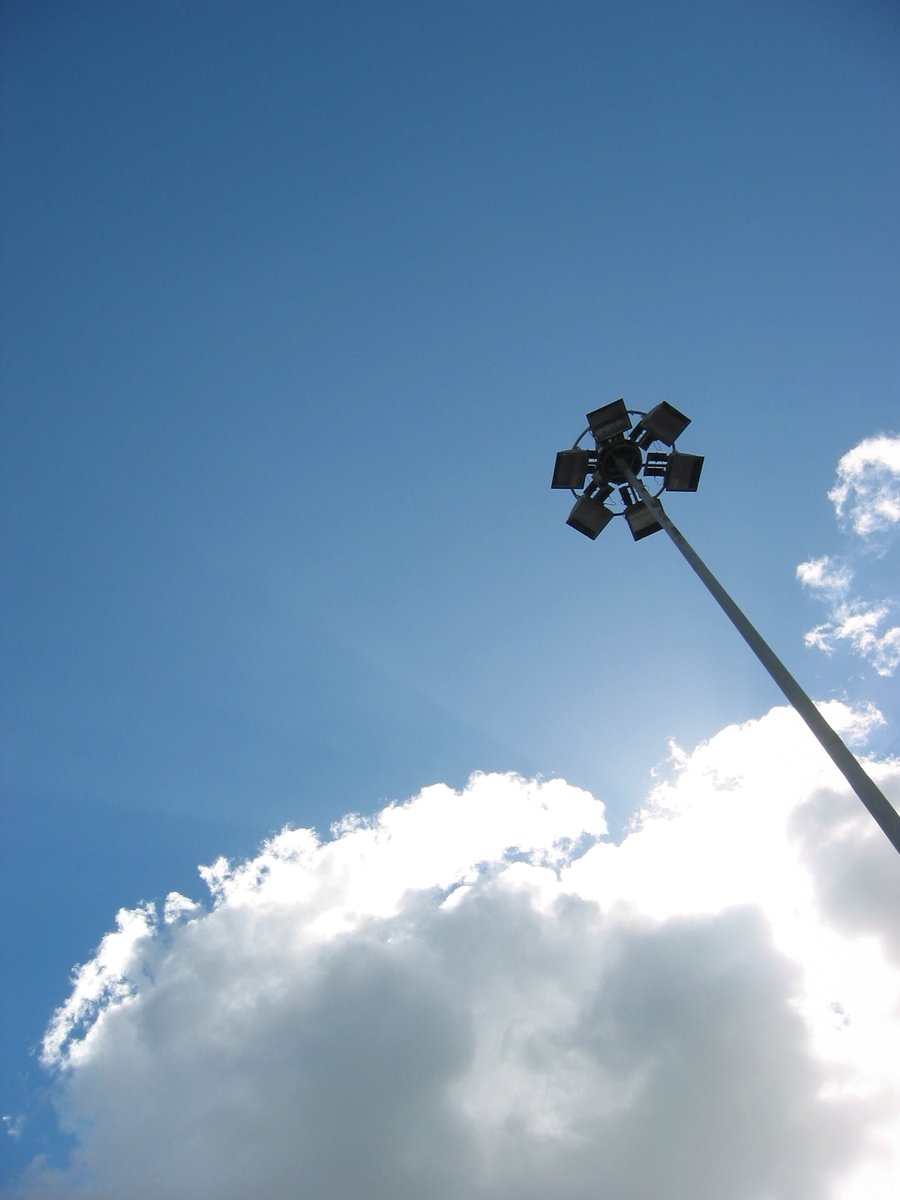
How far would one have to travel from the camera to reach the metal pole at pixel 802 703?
578 cm

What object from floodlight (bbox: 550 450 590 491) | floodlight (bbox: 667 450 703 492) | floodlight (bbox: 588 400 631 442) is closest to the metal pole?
floodlight (bbox: 667 450 703 492)

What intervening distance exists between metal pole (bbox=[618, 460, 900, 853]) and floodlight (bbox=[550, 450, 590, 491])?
6.40 feet

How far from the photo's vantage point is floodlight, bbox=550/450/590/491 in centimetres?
1180

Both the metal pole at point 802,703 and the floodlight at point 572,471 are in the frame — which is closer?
the metal pole at point 802,703

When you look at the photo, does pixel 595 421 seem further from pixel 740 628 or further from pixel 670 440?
pixel 740 628

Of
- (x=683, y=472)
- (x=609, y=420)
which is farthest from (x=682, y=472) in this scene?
(x=609, y=420)

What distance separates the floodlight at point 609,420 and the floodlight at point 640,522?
4.89 feet

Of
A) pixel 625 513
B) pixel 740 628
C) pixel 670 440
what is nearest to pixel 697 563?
pixel 740 628

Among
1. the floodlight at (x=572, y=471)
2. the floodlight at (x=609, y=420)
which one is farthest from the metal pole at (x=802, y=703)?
the floodlight at (x=609, y=420)

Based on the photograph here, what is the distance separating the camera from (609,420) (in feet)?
38.8

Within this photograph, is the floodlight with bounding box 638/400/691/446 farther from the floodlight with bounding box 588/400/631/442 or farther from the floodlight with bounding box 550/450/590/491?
the floodlight with bounding box 550/450/590/491

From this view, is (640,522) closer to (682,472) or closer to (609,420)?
(682,472)

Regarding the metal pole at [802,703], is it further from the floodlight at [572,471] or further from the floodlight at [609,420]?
the floodlight at [609,420]

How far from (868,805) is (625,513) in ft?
21.0
